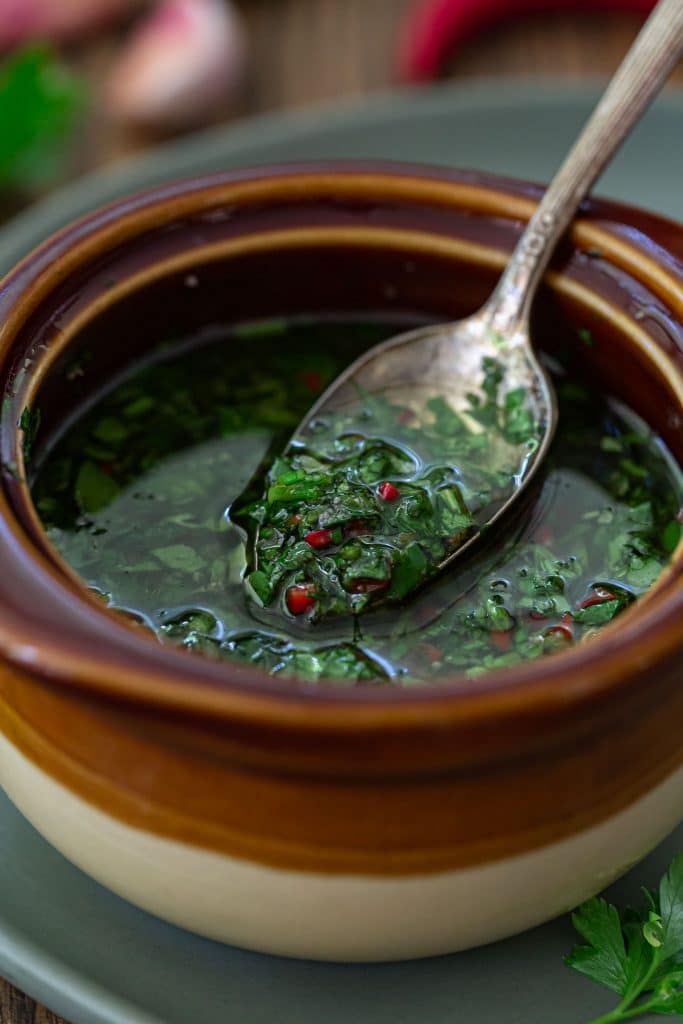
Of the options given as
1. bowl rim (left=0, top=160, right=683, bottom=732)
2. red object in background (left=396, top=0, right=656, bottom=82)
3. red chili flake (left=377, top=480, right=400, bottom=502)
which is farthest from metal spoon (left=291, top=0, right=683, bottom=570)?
red object in background (left=396, top=0, right=656, bottom=82)

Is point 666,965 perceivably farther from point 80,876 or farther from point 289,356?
point 289,356

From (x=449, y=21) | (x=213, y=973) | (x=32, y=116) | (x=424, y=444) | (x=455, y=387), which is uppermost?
(x=449, y=21)

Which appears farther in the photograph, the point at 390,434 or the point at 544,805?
the point at 390,434

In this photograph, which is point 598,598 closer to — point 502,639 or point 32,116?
point 502,639

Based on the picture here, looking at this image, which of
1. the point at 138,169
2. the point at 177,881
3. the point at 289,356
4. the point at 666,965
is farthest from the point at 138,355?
the point at 666,965

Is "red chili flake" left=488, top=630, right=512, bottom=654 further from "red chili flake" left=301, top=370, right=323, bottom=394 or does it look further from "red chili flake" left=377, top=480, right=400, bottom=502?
"red chili flake" left=301, top=370, right=323, bottom=394

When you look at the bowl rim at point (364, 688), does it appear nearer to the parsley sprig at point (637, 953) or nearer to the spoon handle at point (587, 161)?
the parsley sprig at point (637, 953)

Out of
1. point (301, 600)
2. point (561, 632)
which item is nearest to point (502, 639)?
point (561, 632)

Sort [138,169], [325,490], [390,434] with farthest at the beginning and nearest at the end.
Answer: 1. [138,169]
2. [390,434]
3. [325,490]
